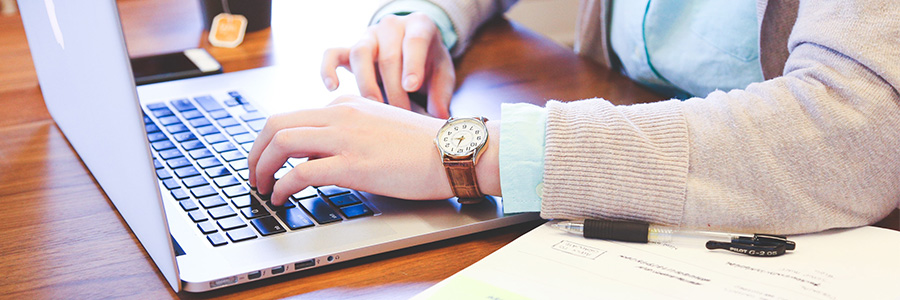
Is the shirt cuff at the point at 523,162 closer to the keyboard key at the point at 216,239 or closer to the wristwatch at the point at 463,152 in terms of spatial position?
the wristwatch at the point at 463,152

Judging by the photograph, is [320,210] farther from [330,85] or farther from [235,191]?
[330,85]

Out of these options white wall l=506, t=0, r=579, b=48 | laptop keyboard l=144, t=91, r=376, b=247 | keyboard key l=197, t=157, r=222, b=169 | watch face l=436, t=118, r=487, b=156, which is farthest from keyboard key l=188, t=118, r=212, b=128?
white wall l=506, t=0, r=579, b=48

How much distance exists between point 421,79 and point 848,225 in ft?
1.50

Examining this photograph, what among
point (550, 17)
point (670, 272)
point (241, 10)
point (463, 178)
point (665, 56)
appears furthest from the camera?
point (550, 17)

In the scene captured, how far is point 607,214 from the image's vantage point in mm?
583

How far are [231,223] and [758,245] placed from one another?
0.40 metres

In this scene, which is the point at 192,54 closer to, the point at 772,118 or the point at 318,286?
the point at 318,286

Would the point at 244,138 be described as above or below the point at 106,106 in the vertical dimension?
below

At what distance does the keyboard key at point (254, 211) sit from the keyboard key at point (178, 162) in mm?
122

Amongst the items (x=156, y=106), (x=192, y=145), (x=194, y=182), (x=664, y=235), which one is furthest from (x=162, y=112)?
(x=664, y=235)

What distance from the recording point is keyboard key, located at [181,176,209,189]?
646 millimetres

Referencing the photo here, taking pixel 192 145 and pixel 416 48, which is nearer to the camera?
pixel 192 145

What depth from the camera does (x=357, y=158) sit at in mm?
619

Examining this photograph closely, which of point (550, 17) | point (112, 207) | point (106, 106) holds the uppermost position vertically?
point (106, 106)
